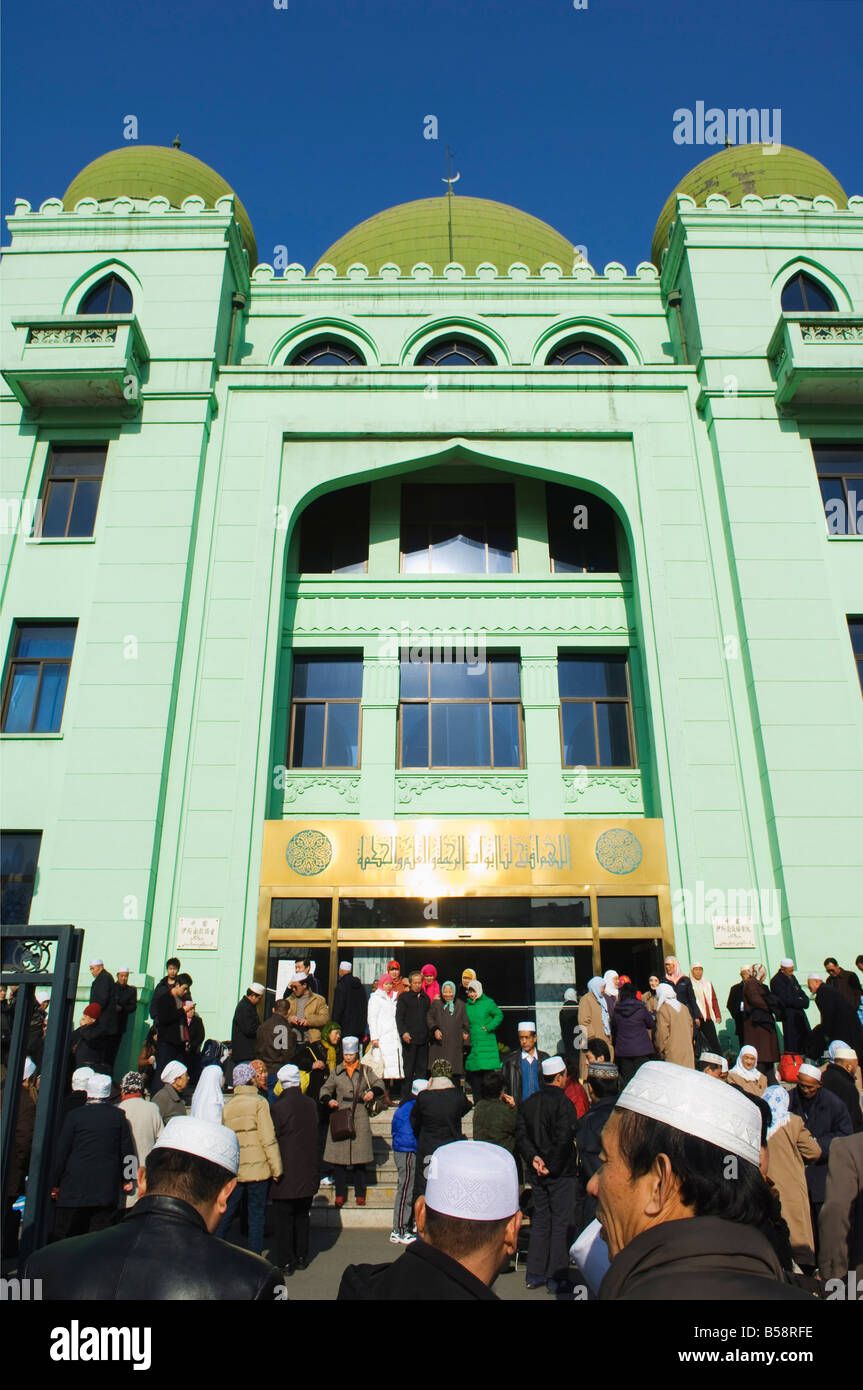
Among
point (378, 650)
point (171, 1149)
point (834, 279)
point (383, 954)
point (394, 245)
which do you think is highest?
point (394, 245)

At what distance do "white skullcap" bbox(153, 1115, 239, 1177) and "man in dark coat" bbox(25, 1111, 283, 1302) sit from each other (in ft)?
0.11

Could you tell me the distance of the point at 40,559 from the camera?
A: 17.0m

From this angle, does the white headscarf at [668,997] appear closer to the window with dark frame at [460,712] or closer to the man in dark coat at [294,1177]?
the man in dark coat at [294,1177]

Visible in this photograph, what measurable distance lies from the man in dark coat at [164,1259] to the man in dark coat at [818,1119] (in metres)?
6.32

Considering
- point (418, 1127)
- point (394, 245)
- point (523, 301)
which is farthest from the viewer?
point (394, 245)

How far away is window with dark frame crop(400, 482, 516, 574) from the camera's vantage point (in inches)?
744

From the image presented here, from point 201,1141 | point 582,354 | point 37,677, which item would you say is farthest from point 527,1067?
point 582,354

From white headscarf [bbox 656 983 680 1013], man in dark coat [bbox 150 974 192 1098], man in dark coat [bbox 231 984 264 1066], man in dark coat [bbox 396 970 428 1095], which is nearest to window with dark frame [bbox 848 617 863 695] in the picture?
white headscarf [bbox 656 983 680 1013]

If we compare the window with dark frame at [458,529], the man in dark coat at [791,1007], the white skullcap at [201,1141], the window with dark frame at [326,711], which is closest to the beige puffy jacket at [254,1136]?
the white skullcap at [201,1141]

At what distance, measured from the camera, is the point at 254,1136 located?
7996mm

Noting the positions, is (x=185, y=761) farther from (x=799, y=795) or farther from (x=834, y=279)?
(x=834, y=279)
